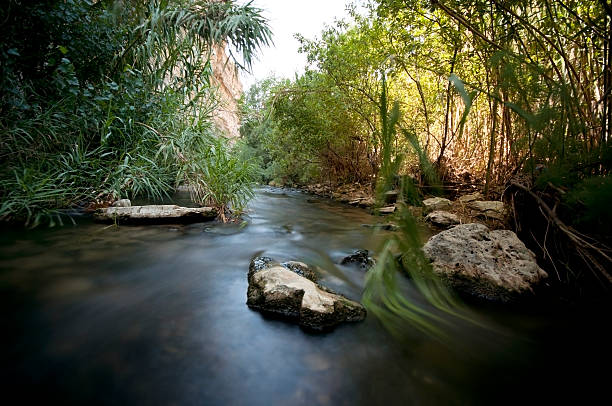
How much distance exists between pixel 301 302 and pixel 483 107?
14.4ft

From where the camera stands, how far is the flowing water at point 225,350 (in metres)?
1.03

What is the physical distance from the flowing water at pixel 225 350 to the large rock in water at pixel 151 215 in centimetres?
106

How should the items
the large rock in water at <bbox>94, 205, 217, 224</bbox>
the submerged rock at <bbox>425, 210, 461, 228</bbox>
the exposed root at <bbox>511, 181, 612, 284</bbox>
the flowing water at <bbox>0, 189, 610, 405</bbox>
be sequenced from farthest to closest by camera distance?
1. the submerged rock at <bbox>425, 210, 461, 228</bbox>
2. the large rock in water at <bbox>94, 205, 217, 224</bbox>
3. the exposed root at <bbox>511, 181, 612, 284</bbox>
4. the flowing water at <bbox>0, 189, 610, 405</bbox>

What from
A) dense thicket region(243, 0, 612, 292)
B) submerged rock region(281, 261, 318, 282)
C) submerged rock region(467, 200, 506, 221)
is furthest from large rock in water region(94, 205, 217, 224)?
submerged rock region(467, 200, 506, 221)

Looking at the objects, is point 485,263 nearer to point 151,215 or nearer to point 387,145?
point 387,145

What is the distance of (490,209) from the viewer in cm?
316

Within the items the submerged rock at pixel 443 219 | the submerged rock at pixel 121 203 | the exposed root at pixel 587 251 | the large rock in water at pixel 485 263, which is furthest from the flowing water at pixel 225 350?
the submerged rock at pixel 443 219

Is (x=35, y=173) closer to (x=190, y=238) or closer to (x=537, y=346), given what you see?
(x=190, y=238)

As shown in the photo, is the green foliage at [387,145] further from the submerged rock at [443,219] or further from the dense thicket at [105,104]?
the submerged rock at [443,219]

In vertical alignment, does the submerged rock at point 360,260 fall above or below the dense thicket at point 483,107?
below

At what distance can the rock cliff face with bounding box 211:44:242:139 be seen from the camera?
4844 mm

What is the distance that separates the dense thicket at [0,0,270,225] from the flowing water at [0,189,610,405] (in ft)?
5.15

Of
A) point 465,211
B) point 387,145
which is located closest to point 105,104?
point 387,145

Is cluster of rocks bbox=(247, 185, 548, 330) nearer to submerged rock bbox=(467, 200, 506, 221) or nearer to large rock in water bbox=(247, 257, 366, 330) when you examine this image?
large rock in water bbox=(247, 257, 366, 330)
